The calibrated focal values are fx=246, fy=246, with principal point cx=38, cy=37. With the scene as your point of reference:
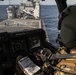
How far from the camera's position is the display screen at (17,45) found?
4.39 metres

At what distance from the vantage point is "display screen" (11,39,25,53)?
4.39 m

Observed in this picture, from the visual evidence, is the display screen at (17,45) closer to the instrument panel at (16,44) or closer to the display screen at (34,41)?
the instrument panel at (16,44)

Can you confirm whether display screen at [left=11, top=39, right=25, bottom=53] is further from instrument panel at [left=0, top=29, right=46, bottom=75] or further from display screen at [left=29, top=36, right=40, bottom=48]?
display screen at [left=29, top=36, right=40, bottom=48]

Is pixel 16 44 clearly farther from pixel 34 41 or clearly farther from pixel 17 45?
pixel 34 41

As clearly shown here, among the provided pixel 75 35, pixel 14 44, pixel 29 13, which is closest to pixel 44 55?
pixel 14 44

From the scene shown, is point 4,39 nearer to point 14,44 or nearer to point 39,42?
point 14,44

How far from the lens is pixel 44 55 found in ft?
14.6

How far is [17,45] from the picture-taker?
450 centimetres

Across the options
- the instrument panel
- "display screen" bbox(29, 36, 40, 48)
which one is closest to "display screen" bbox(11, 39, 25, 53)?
the instrument panel

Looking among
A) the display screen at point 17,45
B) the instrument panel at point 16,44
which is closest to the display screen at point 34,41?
the instrument panel at point 16,44

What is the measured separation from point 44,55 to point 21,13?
132947mm

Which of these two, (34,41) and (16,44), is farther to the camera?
(34,41)

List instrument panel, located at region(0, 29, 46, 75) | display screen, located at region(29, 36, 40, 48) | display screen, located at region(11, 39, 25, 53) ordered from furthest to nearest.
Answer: display screen, located at region(29, 36, 40, 48) < display screen, located at region(11, 39, 25, 53) < instrument panel, located at region(0, 29, 46, 75)

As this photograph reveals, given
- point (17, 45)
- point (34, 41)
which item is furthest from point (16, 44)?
point (34, 41)
